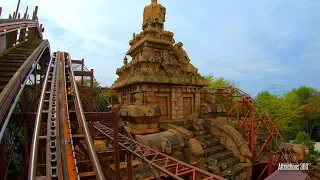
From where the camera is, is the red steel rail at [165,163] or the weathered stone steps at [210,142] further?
the weathered stone steps at [210,142]

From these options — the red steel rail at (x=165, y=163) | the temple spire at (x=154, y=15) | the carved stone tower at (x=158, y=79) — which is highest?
the temple spire at (x=154, y=15)

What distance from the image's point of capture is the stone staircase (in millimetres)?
10906

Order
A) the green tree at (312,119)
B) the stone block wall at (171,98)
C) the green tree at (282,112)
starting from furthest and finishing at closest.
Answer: the green tree at (312,119) → the green tree at (282,112) → the stone block wall at (171,98)

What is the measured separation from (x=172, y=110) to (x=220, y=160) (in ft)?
16.2

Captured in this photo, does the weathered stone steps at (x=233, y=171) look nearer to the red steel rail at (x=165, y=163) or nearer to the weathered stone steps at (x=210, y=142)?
the weathered stone steps at (x=210, y=142)

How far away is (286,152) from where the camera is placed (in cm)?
1375

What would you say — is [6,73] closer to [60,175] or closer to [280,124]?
[60,175]

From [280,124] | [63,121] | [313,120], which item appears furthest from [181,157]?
[313,120]

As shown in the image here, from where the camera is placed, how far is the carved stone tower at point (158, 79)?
Result: 45.2 ft

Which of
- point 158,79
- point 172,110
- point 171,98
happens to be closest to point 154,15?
point 158,79

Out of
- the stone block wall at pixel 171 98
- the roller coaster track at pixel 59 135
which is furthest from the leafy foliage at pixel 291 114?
the roller coaster track at pixel 59 135

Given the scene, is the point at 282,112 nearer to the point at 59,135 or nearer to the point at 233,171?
the point at 233,171

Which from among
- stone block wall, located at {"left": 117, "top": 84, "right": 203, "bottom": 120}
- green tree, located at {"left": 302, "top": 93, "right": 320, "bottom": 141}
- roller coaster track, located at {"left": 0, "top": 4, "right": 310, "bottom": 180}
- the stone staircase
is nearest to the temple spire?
stone block wall, located at {"left": 117, "top": 84, "right": 203, "bottom": 120}

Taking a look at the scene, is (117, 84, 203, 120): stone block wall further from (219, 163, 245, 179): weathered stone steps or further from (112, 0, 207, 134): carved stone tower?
(219, 163, 245, 179): weathered stone steps
